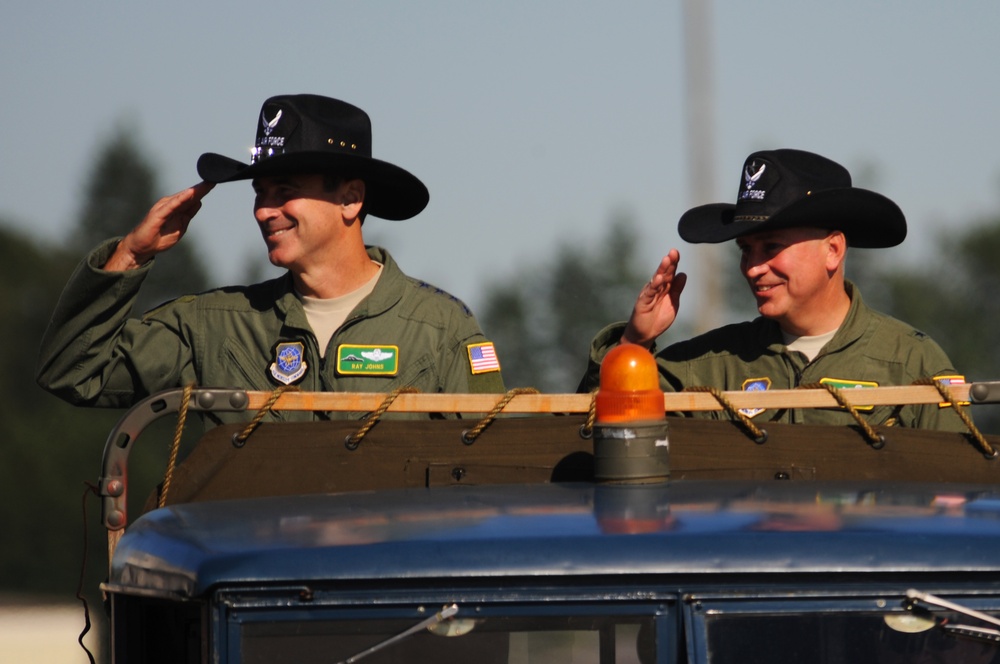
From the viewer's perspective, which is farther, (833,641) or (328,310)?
(328,310)

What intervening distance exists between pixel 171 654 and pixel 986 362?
48.3 meters

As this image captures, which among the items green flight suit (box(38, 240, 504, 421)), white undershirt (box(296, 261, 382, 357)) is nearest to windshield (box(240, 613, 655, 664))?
green flight suit (box(38, 240, 504, 421))

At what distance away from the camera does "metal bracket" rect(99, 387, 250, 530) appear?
12.4 ft

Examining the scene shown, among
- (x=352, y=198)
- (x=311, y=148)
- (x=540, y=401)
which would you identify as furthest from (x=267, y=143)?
(x=540, y=401)

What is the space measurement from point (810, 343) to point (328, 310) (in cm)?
146

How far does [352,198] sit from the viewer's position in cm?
550

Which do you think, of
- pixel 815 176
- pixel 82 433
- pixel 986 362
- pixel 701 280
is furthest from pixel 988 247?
pixel 815 176

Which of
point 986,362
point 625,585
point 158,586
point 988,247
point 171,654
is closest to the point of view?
point 625,585

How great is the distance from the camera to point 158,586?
9.71 ft

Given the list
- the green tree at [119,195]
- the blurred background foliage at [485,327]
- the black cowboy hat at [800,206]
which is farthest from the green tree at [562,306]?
the black cowboy hat at [800,206]

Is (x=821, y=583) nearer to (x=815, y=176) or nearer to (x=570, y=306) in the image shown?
(x=815, y=176)

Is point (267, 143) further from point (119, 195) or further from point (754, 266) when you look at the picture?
point (119, 195)

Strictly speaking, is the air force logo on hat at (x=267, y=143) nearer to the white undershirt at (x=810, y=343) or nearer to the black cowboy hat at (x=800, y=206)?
the black cowboy hat at (x=800, y=206)

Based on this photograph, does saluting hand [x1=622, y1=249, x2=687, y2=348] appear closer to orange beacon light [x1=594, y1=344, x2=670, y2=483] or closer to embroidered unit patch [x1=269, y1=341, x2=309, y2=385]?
embroidered unit patch [x1=269, y1=341, x2=309, y2=385]
